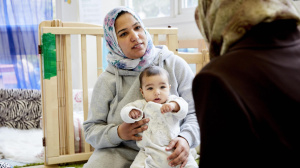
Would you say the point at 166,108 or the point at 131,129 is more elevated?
the point at 166,108

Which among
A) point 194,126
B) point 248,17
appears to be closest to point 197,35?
point 194,126

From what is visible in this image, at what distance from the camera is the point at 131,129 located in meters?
1.43

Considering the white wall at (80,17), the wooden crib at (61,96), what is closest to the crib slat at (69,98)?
the wooden crib at (61,96)

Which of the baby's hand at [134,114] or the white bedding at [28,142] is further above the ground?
the baby's hand at [134,114]

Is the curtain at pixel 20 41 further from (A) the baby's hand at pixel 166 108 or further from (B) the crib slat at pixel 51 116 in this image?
(A) the baby's hand at pixel 166 108

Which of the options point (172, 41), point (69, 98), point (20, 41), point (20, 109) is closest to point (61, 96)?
point (69, 98)

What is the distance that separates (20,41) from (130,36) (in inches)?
96.6

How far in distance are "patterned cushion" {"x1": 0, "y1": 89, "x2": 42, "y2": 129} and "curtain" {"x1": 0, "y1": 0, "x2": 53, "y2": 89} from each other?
0.39 m

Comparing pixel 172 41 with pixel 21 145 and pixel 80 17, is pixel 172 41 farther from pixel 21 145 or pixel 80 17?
pixel 80 17

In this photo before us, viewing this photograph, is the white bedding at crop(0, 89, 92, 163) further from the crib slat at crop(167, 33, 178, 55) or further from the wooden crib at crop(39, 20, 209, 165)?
the crib slat at crop(167, 33, 178, 55)

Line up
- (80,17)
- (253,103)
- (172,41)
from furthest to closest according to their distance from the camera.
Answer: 1. (80,17)
2. (172,41)
3. (253,103)

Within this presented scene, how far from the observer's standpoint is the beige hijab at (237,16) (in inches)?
29.0

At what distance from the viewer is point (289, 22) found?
2.51ft

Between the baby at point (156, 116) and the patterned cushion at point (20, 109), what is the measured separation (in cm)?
204
